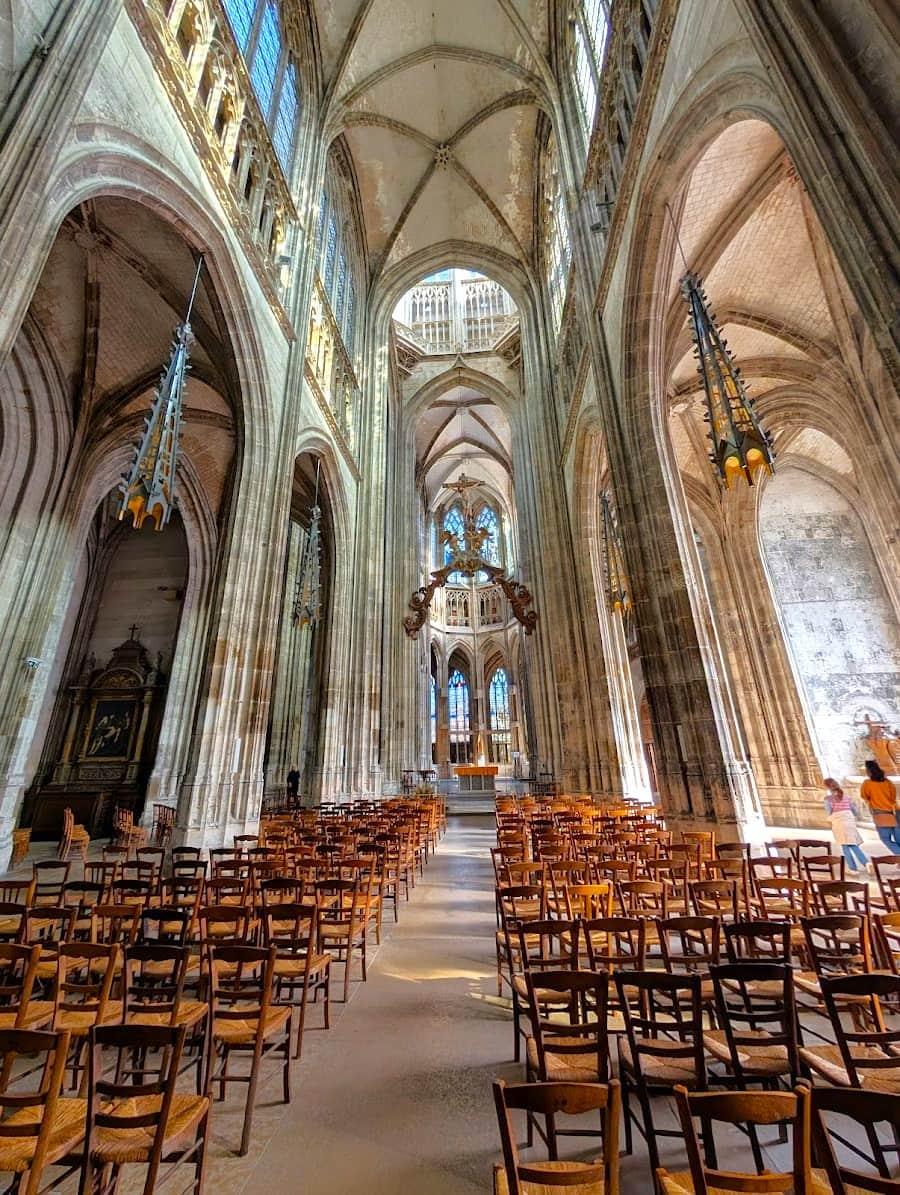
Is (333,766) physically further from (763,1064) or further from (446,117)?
(446,117)

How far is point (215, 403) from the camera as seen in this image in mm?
12805

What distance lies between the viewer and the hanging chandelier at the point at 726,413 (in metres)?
5.43

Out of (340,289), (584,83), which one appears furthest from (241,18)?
(584,83)

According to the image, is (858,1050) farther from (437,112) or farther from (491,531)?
(491,531)

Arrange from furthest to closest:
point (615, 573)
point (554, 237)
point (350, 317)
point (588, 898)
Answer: point (350, 317), point (554, 237), point (615, 573), point (588, 898)

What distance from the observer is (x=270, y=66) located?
11.7 m

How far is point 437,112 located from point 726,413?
63.4ft

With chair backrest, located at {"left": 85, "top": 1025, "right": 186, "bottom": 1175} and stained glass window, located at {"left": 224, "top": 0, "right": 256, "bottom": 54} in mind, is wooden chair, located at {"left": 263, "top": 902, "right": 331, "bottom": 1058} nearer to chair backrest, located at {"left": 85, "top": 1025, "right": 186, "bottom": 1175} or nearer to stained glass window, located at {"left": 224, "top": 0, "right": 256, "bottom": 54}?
chair backrest, located at {"left": 85, "top": 1025, "right": 186, "bottom": 1175}

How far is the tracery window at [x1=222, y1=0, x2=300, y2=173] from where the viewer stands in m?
10.1

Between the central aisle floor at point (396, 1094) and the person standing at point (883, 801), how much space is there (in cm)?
531

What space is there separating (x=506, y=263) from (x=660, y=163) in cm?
1456

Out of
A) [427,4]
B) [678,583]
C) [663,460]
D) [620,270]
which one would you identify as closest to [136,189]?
[620,270]

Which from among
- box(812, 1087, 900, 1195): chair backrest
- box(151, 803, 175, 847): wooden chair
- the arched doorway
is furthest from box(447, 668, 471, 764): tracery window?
box(812, 1087, 900, 1195): chair backrest

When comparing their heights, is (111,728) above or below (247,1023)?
above
